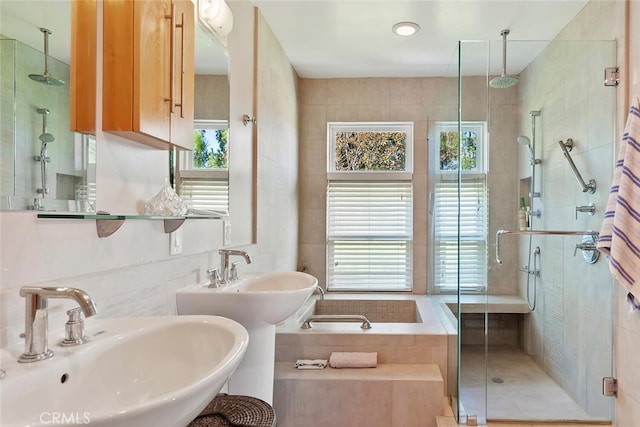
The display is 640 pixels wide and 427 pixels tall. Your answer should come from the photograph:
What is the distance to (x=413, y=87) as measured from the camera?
370 centimetres

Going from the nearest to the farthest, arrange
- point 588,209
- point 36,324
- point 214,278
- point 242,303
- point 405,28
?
1. point 36,324
2. point 242,303
3. point 214,278
4. point 588,209
5. point 405,28

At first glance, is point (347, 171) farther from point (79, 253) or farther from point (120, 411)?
point (120, 411)

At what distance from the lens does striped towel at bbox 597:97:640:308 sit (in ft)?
5.42

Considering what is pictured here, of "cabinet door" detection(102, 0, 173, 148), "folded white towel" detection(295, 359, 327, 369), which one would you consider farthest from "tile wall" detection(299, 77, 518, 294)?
"cabinet door" detection(102, 0, 173, 148)

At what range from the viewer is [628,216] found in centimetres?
167

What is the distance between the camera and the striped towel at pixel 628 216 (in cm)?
165

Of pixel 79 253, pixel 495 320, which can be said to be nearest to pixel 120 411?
pixel 79 253

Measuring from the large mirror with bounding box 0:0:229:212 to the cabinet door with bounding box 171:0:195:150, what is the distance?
0.36 meters

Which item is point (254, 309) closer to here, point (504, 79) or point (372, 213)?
point (504, 79)

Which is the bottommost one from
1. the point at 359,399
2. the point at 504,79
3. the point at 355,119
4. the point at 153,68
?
the point at 359,399

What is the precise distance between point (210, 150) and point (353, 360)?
1.43m

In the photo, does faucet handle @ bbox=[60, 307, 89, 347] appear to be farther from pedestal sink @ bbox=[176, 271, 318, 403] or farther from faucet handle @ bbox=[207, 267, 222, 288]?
faucet handle @ bbox=[207, 267, 222, 288]

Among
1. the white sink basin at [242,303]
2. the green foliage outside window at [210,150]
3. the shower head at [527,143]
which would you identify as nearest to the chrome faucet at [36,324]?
the white sink basin at [242,303]

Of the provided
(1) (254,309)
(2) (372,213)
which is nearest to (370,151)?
(2) (372,213)
